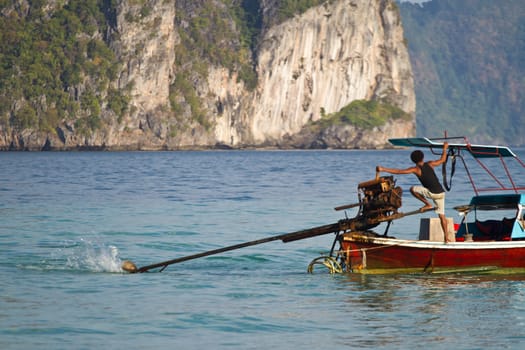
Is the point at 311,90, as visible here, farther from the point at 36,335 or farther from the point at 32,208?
the point at 36,335

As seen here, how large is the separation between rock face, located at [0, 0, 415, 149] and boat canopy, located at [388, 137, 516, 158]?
13210 centimetres

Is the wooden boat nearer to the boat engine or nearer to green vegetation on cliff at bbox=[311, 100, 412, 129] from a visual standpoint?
the boat engine

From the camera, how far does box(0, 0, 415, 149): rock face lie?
157 meters

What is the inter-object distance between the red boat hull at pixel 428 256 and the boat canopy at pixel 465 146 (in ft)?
7.15

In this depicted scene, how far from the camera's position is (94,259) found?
70.3ft

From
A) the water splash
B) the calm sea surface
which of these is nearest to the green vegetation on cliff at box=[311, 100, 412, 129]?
the calm sea surface

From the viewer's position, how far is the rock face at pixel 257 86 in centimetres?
15712

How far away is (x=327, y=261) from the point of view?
748 inches

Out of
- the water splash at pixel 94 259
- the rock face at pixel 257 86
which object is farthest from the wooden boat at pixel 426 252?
the rock face at pixel 257 86

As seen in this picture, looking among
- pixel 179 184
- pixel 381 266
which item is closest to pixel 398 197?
pixel 381 266

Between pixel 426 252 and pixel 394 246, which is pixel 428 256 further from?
pixel 394 246

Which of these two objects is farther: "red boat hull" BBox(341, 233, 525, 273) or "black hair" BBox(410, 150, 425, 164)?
"red boat hull" BBox(341, 233, 525, 273)

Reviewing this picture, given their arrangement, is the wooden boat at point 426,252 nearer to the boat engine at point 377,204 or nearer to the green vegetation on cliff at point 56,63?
the boat engine at point 377,204

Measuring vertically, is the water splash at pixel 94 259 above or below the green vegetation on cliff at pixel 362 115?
below
